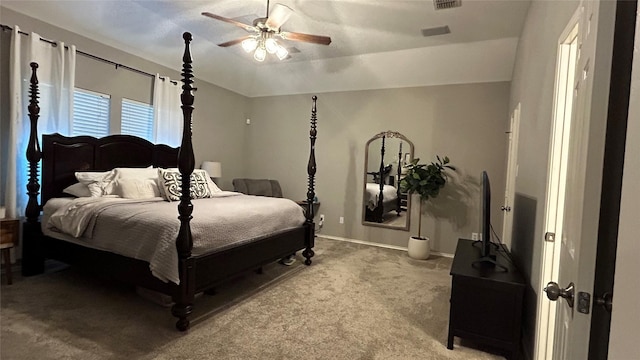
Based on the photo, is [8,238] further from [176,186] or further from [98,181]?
[176,186]

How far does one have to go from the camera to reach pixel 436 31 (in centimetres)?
380

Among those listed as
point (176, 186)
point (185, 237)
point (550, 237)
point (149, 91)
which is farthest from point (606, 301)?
point (149, 91)

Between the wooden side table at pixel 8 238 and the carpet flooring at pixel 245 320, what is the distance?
20cm

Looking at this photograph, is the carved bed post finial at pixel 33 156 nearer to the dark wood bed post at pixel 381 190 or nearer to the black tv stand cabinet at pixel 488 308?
the black tv stand cabinet at pixel 488 308

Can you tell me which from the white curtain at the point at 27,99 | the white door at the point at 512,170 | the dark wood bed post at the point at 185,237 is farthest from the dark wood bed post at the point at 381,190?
the white curtain at the point at 27,99

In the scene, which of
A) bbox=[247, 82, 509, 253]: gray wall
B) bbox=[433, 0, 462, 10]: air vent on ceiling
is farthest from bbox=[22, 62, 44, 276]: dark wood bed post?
bbox=[433, 0, 462, 10]: air vent on ceiling

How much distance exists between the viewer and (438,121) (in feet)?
16.1

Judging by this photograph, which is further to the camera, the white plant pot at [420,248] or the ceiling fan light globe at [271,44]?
the white plant pot at [420,248]

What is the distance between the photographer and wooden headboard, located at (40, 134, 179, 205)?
11.2ft

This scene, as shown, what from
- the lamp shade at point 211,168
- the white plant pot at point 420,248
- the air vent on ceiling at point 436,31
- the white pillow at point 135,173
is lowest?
the white plant pot at point 420,248

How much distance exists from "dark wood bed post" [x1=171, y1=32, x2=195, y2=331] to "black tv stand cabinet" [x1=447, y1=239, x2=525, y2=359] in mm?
1931

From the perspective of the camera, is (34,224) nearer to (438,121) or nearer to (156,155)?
(156,155)

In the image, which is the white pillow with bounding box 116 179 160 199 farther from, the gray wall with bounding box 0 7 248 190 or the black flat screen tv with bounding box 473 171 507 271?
the black flat screen tv with bounding box 473 171 507 271

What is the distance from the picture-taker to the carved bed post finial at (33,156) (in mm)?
3182
